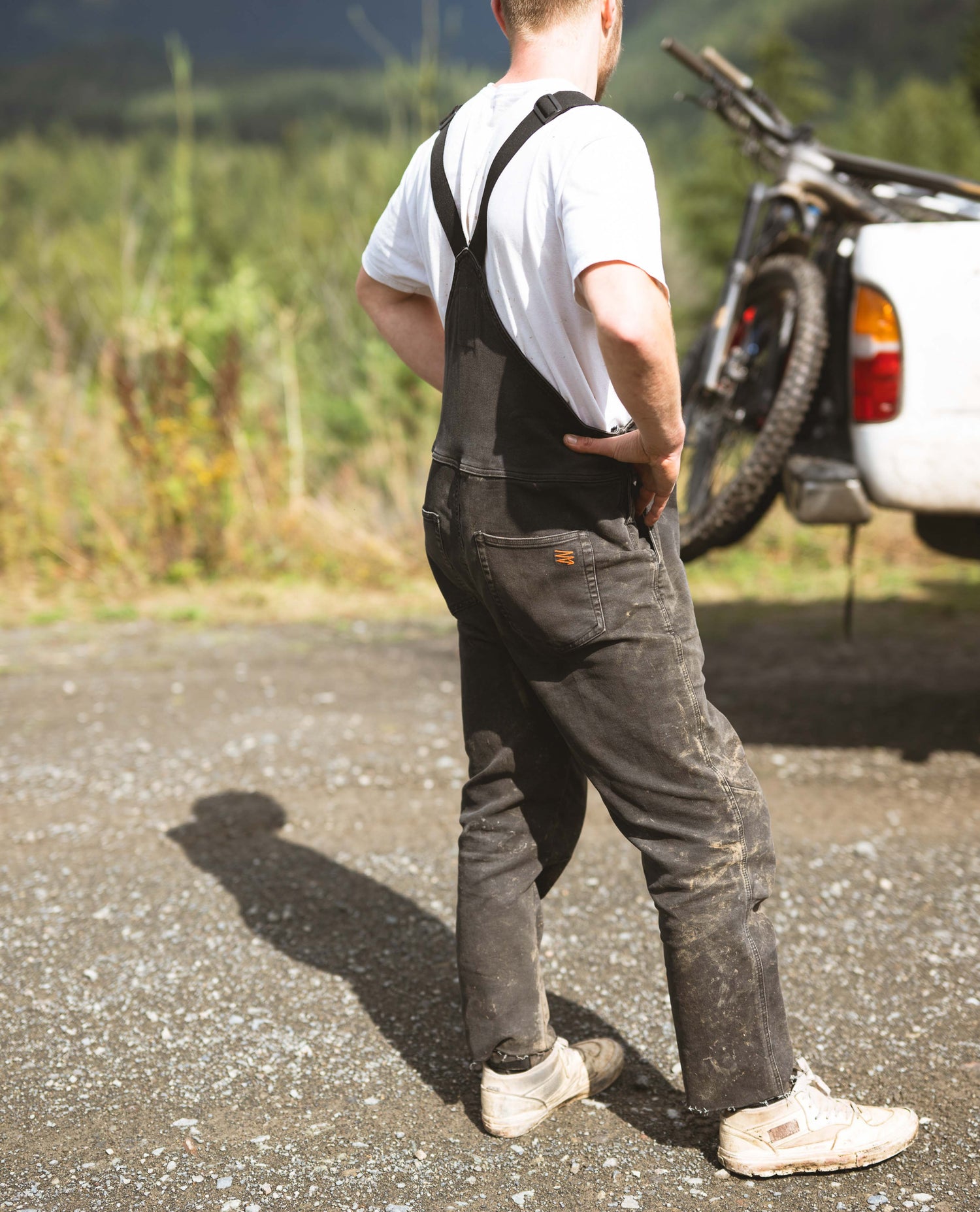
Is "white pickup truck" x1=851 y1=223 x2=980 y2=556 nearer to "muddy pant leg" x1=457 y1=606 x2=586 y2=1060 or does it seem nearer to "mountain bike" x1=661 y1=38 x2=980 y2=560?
"mountain bike" x1=661 y1=38 x2=980 y2=560

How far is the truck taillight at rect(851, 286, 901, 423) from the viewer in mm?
3795

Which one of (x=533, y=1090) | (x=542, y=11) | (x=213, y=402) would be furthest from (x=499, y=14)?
(x=213, y=402)

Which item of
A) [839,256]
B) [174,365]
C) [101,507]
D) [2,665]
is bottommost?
[2,665]

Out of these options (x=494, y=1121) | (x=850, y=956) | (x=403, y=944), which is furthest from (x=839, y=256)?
(x=494, y=1121)

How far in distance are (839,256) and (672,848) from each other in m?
3.35

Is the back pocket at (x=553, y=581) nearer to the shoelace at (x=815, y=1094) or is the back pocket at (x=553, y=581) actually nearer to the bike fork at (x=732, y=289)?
the shoelace at (x=815, y=1094)

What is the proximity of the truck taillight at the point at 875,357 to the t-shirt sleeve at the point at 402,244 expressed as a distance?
6.50 ft

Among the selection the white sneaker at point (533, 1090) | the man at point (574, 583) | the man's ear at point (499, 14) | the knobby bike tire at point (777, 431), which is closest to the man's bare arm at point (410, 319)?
the man at point (574, 583)

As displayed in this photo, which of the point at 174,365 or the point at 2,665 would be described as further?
the point at 174,365

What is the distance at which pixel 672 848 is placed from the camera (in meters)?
2.12

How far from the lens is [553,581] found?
6.66ft

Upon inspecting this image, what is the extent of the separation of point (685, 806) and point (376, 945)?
132 cm

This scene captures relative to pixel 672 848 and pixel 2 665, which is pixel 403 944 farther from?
pixel 2 665

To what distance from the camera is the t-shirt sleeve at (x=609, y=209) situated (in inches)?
70.4
